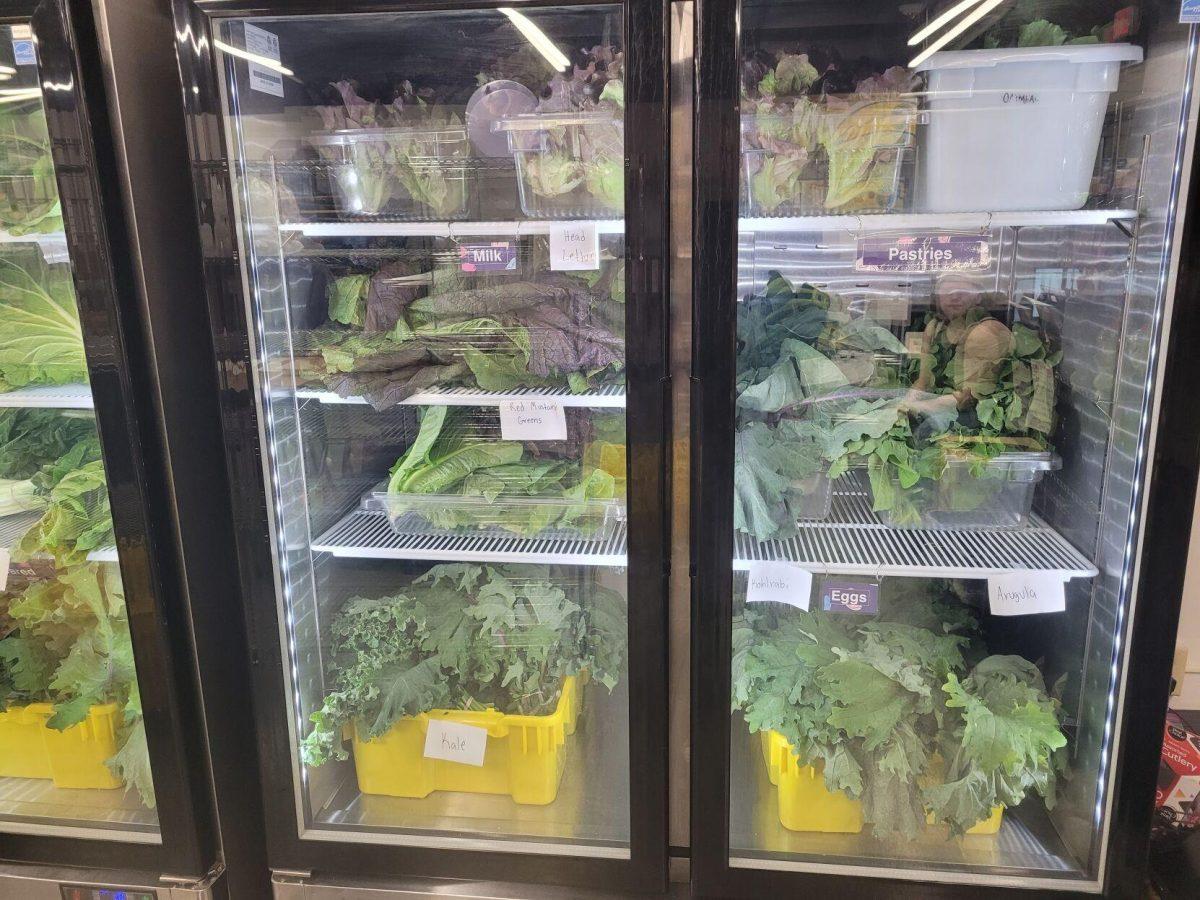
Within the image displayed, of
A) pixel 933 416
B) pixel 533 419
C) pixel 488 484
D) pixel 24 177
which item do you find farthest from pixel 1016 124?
pixel 24 177

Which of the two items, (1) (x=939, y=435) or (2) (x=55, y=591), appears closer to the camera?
(1) (x=939, y=435)

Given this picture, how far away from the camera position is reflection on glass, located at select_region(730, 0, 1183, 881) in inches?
61.2

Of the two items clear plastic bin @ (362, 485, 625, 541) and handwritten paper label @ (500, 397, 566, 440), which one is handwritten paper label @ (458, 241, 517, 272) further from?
clear plastic bin @ (362, 485, 625, 541)

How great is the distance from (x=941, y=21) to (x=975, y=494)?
974 mm

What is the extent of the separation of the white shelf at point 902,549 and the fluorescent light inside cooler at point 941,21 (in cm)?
98

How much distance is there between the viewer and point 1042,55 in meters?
1.48

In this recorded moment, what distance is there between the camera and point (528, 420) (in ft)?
5.52

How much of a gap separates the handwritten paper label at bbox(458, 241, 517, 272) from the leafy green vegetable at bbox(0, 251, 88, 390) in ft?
3.00

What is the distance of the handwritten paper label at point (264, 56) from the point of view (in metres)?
1.60

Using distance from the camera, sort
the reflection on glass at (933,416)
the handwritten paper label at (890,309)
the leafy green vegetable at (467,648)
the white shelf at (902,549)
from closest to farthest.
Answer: the reflection on glass at (933,416) → the white shelf at (902,549) → the handwritten paper label at (890,309) → the leafy green vegetable at (467,648)

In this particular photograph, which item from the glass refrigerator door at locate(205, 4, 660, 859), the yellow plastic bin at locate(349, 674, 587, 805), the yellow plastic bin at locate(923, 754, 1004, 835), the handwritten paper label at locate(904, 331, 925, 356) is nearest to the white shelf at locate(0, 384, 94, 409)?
the glass refrigerator door at locate(205, 4, 660, 859)

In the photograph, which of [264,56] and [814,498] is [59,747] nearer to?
[264,56]

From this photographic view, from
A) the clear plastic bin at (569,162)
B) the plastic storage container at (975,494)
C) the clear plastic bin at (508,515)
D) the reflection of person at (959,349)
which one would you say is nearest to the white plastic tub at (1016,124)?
the reflection of person at (959,349)

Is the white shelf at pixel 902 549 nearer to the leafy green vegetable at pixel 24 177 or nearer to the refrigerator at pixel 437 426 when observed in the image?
the refrigerator at pixel 437 426
